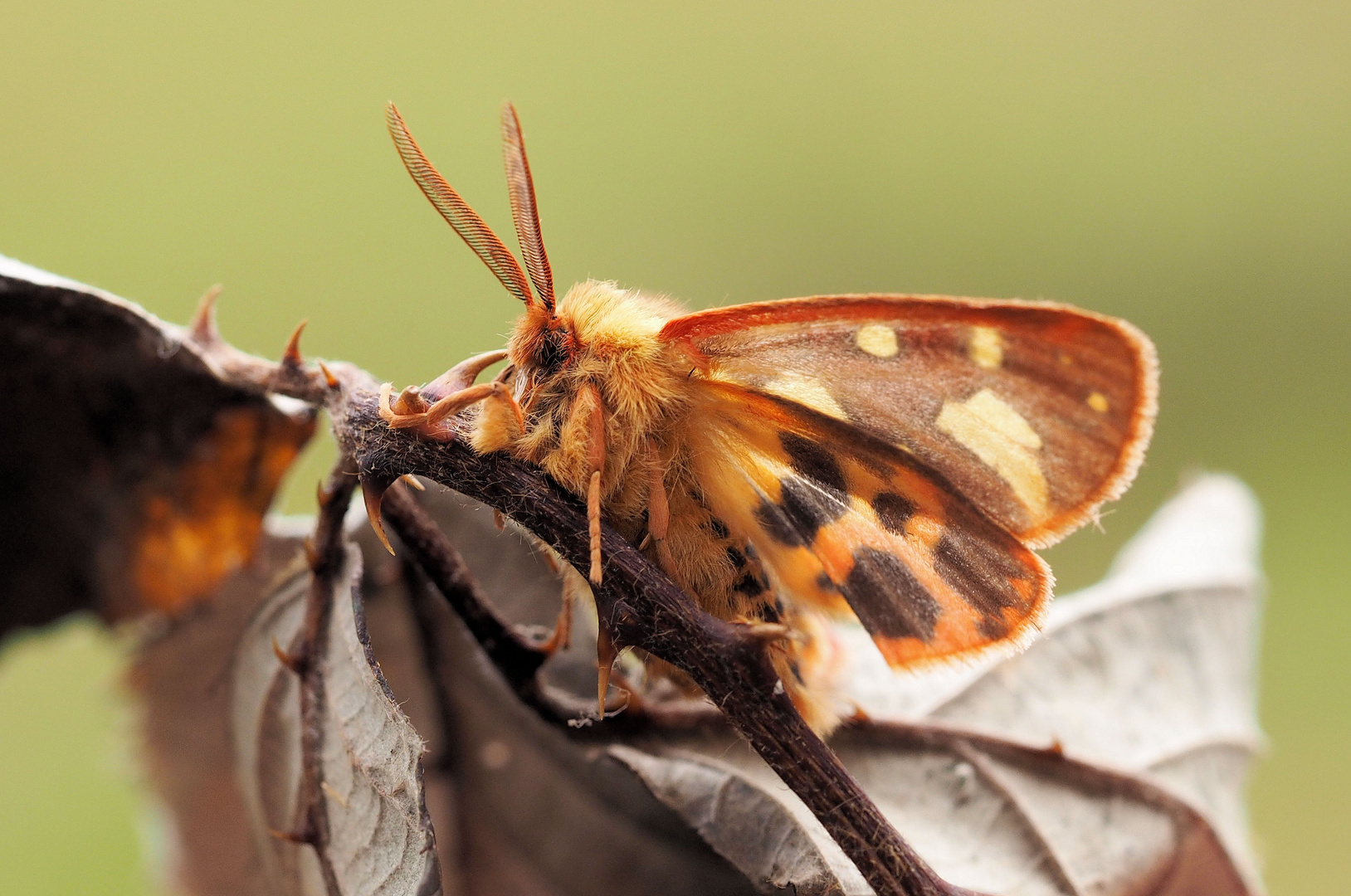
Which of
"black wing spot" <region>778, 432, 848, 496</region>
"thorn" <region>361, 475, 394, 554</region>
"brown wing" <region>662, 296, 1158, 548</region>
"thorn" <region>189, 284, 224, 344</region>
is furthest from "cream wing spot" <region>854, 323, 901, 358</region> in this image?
"thorn" <region>189, 284, 224, 344</region>

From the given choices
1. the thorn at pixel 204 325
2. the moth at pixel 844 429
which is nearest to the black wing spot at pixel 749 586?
the moth at pixel 844 429

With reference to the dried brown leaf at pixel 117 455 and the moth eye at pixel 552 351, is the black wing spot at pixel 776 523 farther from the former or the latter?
the dried brown leaf at pixel 117 455

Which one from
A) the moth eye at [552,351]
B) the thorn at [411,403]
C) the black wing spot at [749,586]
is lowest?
the black wing spot at [749,586]

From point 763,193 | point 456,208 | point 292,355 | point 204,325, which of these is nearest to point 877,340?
point 456,208

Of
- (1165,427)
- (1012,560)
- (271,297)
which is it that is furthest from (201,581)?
(1165,427)

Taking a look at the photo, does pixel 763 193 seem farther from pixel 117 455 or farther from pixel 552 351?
pixel 552 351

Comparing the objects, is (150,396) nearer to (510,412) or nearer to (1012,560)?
(510,412)
